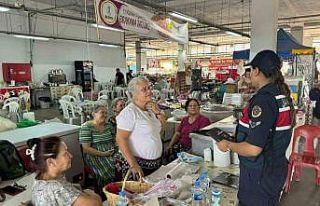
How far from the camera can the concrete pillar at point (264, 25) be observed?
5.85 metres

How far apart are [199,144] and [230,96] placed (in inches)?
137

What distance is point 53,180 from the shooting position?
169 centimetres

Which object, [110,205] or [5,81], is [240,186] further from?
[5,81]

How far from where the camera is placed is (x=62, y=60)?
551 inches

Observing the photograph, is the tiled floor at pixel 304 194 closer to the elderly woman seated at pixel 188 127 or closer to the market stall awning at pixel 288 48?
the elderly woman seated at pixel 188 127

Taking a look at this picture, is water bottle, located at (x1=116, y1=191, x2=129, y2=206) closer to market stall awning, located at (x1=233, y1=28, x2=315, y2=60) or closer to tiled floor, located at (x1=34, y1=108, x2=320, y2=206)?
tiled floor, located at (x1=34, y1=108, x2=320, y2=206)

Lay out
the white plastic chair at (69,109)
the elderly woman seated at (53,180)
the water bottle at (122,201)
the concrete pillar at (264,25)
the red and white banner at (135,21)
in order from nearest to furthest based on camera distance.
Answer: the water bottle at (122,201)
the elderly woman seated at (53,180)
the red and white banner at (135,21)
the concrete pillar at (264,25)
the white plastic chair at (69,109)

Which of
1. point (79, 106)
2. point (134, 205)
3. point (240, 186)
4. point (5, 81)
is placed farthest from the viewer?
point (5, 81)

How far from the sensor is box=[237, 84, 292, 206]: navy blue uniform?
Result: 1649 millimetres

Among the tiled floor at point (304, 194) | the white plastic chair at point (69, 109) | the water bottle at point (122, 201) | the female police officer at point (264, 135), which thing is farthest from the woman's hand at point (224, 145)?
the white plastic chair at point (69, 109)

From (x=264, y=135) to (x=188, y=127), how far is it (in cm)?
219

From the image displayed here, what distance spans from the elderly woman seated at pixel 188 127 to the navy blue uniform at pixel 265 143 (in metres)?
1.86

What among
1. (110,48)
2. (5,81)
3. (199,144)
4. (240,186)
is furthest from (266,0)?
(110,48)

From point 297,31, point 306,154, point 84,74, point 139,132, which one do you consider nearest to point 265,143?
point 139,132
